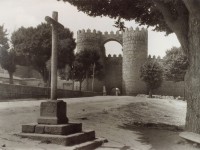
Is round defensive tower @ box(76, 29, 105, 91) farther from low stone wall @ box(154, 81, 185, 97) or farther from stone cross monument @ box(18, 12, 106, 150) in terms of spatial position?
stone cross monument @ box(18, 12, 106, 150)

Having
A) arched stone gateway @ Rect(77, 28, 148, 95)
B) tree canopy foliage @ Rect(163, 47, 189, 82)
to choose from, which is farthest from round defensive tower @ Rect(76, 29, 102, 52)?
tree canopy foliage @ Rect(163, 47, 189, 82)

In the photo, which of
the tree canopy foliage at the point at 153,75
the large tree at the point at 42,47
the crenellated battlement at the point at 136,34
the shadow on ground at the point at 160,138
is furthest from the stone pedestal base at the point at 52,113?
the crenellated battlement at the point at 136,34

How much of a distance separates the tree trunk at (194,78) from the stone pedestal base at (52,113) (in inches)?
134

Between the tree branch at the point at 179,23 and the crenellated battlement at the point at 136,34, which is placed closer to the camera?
the tree branch at the point at 179,23

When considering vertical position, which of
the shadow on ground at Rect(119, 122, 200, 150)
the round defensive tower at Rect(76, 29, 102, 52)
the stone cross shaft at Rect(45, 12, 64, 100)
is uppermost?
the round defensive tower at Rect(76, 29, 102, 52)

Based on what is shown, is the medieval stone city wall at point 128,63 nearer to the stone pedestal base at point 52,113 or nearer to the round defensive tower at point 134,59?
the round defensive tower at point 134,59

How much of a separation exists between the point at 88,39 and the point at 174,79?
51.4 ft

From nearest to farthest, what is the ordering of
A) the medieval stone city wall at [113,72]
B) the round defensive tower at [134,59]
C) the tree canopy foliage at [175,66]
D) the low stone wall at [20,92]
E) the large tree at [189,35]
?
1. the large tree at [189,35]
2. the low stone wall at [20,92]
3. the tree canopy foliage at [175,66]
4. the round defensive tower at [134,59]
5. the medieval stone city wall at [113,72]

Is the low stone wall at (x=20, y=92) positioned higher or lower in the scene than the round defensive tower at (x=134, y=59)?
lower

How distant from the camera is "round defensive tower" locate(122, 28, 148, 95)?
53.0 metres

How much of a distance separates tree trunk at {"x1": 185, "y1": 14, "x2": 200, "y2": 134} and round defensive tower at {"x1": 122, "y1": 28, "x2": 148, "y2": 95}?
43526 millimetres

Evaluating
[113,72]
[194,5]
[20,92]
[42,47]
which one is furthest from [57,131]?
[113,72]

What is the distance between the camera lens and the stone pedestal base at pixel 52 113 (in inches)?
324

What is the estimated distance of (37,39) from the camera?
44.3 meters
